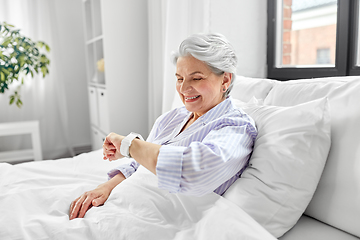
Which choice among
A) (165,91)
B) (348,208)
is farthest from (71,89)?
(348,208)

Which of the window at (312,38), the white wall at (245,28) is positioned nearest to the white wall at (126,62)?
the white wall at (245,28)

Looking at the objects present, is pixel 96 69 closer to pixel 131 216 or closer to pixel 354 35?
pixel 354 35

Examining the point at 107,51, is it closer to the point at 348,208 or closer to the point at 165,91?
the point at 165,91

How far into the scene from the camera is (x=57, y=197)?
43.4 inches

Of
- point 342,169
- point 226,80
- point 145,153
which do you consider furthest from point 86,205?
point 342,169

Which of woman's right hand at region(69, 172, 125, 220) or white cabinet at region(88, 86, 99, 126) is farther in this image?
white cabinet at region(88, 86, 99, 126)

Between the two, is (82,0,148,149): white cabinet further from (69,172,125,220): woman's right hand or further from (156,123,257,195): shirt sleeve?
(156,123,257,195): shirt sleeve

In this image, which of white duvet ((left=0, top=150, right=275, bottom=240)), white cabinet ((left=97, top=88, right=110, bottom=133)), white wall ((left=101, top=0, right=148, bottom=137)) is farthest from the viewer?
white cabinet ((left=97, top=88, right=110, bottom=133))

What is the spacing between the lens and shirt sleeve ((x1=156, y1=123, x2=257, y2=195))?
79 centimetres

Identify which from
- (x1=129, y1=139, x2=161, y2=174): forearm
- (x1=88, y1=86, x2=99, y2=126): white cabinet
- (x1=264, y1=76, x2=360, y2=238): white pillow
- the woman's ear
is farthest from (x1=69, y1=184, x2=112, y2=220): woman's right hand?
(x1=88, y1=86, x2=99, y2=126): white cabinet

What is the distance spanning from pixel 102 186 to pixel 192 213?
45 cm

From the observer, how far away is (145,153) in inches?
34.2

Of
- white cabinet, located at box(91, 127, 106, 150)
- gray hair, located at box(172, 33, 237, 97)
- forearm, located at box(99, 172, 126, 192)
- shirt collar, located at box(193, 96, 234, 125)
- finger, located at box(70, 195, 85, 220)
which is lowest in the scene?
white cabinet, located at box(91, 127, 106, 150)

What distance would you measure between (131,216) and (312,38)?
5.65 ft
